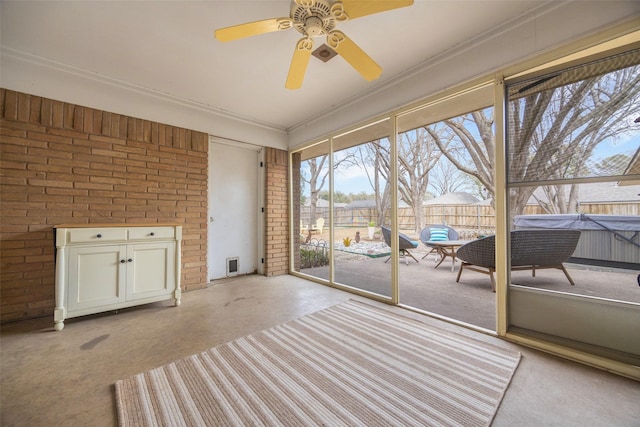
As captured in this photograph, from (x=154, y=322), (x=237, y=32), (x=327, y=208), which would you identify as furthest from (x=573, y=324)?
(x=154, y=322)

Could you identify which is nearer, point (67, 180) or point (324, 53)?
point (324, 53)

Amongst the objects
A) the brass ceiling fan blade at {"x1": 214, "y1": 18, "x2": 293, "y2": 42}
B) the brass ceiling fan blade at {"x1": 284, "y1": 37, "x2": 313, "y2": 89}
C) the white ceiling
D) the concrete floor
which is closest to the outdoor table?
the concrete floor

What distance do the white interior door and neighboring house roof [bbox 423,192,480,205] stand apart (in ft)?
10.3

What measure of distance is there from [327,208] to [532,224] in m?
2.43

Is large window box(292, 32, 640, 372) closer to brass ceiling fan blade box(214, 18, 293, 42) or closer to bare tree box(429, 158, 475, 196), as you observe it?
bare tree box(429, 158, 475, 196)

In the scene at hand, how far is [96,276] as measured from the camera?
91.5 inches

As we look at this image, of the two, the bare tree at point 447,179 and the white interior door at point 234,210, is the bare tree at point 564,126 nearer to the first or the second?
the bare tree at point 447,179

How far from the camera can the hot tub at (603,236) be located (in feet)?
5.46

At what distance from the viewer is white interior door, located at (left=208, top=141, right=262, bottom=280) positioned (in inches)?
151

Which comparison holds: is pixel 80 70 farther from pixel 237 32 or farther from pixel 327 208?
pixel 327 208

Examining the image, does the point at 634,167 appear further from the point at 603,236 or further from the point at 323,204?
the point at 323,204

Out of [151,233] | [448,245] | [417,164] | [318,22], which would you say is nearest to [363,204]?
[417,164]

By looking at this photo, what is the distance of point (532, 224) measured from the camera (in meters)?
2.09

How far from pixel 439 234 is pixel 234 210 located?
3951 millimetres
